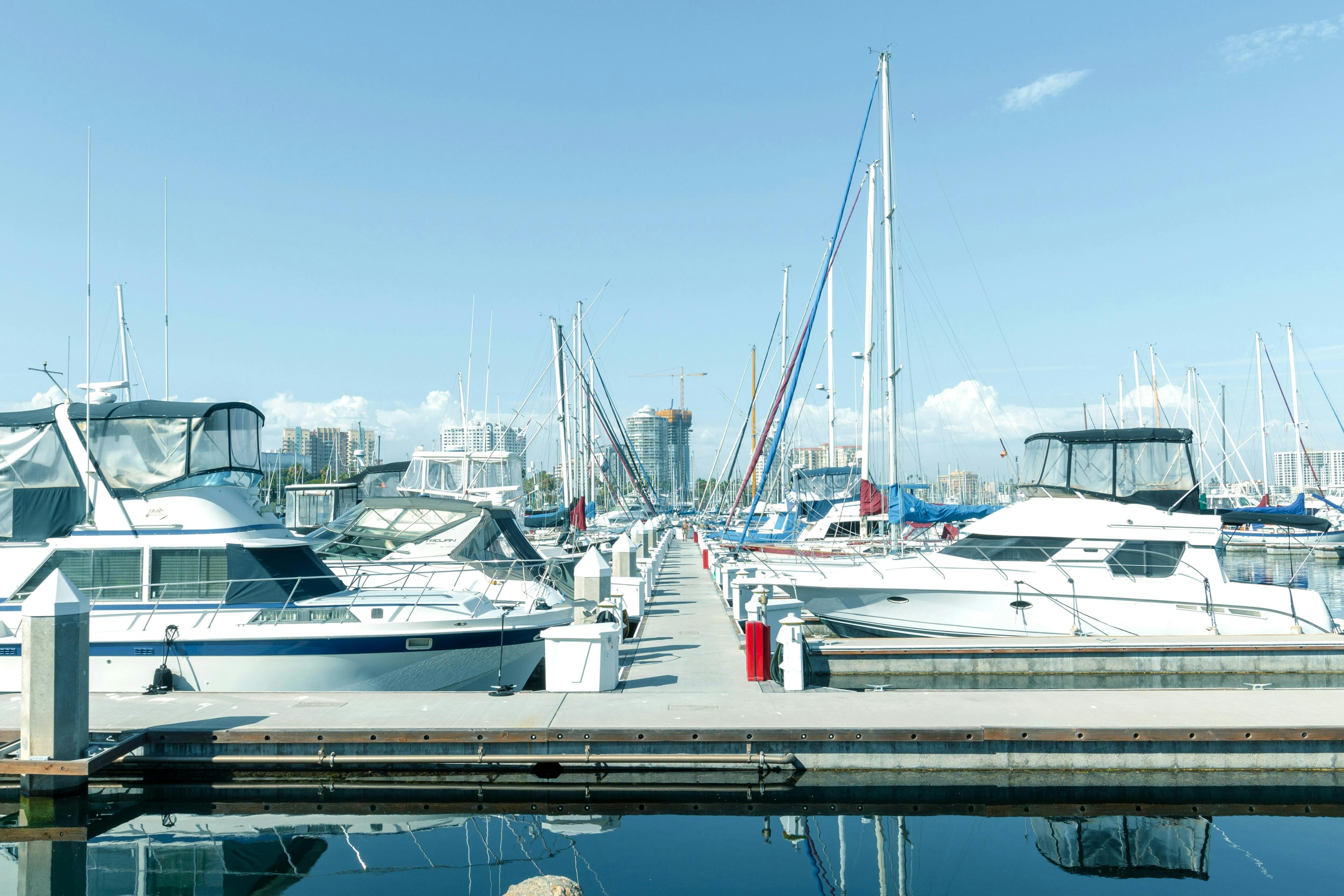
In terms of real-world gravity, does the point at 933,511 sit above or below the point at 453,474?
below

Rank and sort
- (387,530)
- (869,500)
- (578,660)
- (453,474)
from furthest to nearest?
(453,474) → (869,500) → (387,530) → (578,660)

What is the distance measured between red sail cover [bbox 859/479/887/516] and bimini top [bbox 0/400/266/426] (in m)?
18.5

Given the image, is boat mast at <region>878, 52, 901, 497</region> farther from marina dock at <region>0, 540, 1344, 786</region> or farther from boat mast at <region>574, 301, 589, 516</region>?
boat mast at <region>574, 301, 589, 516</region>

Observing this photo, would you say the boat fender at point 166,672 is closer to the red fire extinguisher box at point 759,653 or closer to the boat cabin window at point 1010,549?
the red fire extinguisher box at point 759,653

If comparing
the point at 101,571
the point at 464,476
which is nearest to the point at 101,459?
the point at 101,571

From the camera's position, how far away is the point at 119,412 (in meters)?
13.8

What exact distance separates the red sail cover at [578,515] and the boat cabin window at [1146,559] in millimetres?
25626

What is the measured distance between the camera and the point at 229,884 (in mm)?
8375

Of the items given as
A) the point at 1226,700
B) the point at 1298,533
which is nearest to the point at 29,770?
the point at 1226,700

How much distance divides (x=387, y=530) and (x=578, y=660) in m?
9.63

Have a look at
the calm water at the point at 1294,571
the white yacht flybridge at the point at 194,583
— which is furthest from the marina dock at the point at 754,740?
the calm water at the point at 1294,571

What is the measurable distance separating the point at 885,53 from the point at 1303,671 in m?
19.3

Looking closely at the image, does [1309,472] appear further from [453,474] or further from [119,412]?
[119,412]

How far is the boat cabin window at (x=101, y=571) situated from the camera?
43.0 feet
